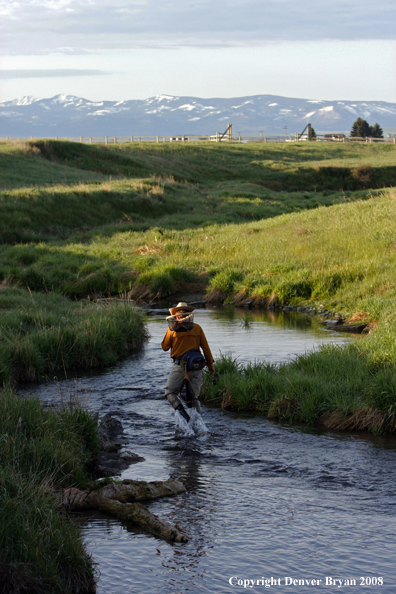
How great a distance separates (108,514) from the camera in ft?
22.7

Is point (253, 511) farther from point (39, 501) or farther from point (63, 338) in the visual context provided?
point (63, 338)

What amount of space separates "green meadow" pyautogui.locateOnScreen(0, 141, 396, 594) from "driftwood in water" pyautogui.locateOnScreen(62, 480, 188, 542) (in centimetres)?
28

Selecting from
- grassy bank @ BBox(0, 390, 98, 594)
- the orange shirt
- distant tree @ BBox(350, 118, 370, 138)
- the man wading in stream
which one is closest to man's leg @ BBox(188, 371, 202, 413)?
the man wading in stream

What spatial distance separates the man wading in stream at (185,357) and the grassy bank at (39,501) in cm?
172

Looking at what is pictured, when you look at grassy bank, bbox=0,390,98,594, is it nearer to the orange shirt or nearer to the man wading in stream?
the man wading in stream

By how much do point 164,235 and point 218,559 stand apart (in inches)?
891

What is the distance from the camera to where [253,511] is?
6770mm

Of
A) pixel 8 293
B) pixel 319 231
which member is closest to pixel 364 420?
pixel 8 293

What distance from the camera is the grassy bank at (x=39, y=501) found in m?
5.02

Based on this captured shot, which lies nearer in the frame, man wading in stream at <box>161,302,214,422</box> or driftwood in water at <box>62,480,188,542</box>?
driftwood in water at <box>62,480,188,542</box>

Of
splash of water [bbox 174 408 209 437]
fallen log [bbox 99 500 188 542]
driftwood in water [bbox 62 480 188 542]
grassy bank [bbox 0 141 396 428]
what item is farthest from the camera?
grassy bank [bbox 0 141 396 428]

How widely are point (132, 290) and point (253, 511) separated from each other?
14861mm

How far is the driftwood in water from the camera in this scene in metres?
6.50

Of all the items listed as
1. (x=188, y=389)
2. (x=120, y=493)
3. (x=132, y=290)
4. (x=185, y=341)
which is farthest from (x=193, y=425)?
(x=132, y=290)
